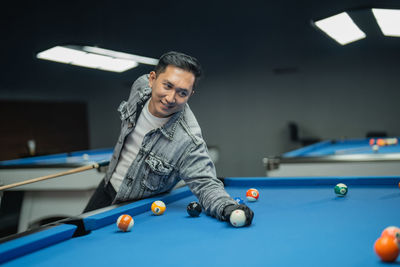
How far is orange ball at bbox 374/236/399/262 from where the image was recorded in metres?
0.89

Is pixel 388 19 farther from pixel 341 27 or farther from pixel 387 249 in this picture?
pixel 387 249

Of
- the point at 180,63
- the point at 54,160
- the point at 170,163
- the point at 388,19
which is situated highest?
the point at 388,19

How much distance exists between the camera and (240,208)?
4.51 feet

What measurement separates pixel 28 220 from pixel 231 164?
4830 mm

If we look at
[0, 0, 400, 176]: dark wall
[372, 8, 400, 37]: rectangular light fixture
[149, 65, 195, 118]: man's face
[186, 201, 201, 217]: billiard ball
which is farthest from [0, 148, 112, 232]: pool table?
[0, 0, 400, 176]: dark wall

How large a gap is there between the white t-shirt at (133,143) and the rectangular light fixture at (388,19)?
1804 mm

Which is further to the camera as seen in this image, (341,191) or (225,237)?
(341,191)

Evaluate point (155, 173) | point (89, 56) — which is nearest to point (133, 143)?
point (155, 173)

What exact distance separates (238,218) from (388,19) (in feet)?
7.80

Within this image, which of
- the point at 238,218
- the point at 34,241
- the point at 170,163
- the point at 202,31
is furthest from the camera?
the point at 202,31

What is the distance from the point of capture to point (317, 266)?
35.6 inches

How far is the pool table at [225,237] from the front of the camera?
1.00m

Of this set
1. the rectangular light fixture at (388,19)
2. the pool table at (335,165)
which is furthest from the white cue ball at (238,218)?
the rectangular light fixture at (388,19)

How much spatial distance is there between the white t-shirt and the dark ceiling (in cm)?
494
